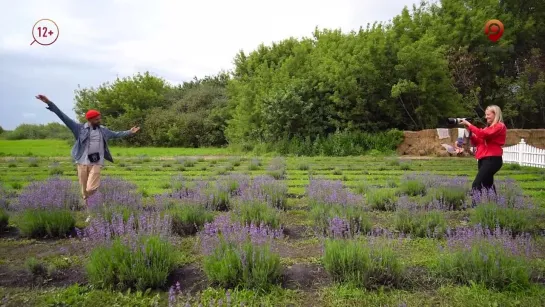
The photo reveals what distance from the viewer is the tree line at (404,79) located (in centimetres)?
2080

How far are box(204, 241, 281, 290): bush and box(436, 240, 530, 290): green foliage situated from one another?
1617mm

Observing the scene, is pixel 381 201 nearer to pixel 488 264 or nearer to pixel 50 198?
pixel 488 264

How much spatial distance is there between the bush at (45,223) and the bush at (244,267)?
261cm

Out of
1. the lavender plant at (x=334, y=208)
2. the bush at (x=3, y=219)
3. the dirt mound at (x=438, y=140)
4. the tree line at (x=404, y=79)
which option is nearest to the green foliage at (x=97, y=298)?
the lavender plant at (x=334, y=208)

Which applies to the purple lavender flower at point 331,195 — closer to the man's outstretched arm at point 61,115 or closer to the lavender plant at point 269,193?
the lavender plant at point 269,193

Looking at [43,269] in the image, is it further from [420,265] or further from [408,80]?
[408,80]

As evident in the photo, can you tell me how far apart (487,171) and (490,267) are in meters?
3.35

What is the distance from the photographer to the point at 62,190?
Answer: 6.74m

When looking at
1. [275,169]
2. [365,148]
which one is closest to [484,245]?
[275,169]

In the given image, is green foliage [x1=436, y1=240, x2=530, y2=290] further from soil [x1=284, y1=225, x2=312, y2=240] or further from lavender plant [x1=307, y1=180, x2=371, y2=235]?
soil [x1=284, y1=225, x2=312, y2=240]

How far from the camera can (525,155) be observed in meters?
15.9

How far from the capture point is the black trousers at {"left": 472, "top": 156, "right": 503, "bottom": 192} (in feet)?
21.7

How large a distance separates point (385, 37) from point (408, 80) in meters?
2.60

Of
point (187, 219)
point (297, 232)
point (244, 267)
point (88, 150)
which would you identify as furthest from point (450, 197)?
point (88, 150)
